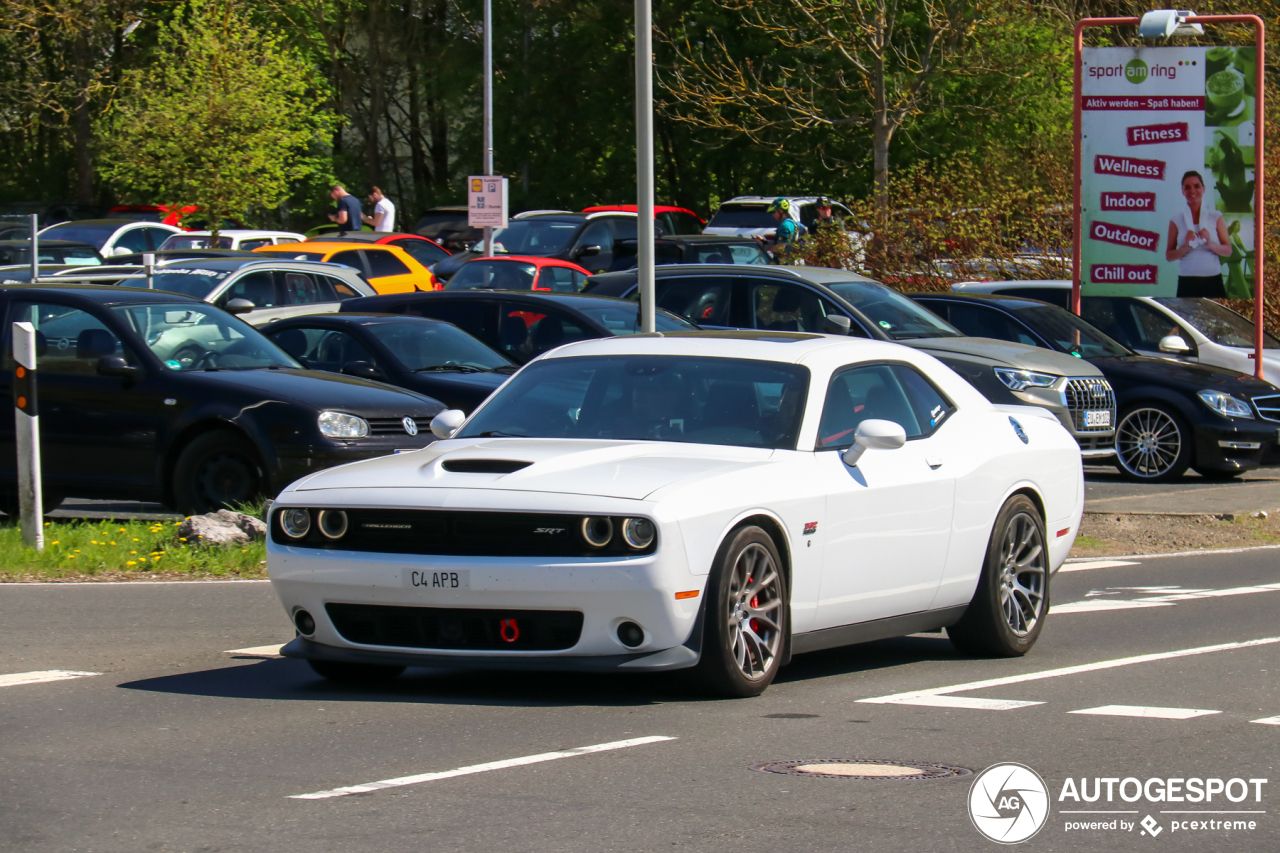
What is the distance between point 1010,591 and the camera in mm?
8797

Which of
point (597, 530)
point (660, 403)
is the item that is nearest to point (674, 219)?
point (660, 403)

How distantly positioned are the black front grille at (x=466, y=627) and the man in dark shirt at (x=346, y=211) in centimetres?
2704

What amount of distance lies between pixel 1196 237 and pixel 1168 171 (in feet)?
2.33

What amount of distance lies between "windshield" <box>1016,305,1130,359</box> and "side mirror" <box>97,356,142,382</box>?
9213 mm

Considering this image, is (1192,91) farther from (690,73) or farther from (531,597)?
(690,73)

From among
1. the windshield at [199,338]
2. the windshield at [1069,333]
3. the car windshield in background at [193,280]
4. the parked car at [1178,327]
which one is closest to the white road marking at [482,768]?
the windshield at [199,338]

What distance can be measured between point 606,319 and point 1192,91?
20.6ft

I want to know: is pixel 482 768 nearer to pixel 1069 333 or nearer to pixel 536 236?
pixel 1069 333

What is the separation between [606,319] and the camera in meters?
17.0

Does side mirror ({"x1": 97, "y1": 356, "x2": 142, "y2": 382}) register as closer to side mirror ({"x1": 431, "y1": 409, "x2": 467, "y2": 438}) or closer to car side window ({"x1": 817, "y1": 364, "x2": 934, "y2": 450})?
side mirror ({"x1": 431, "y1": 409, "x2": 467, "y2": 438})

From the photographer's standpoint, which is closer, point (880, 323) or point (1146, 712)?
point (1146, 712)

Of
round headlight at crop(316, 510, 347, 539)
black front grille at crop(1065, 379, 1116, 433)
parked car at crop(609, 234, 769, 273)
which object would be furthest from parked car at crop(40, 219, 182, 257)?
round headlight at crop(316, 510, 347, 539)

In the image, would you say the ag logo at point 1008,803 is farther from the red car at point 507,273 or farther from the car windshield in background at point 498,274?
the car windshield in background at point 498,274

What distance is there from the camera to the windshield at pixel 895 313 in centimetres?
1809
